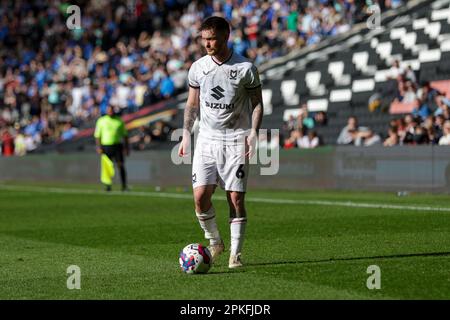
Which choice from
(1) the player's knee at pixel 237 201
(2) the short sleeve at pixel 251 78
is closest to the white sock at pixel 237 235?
(1) the player's knee at pixel 237 201

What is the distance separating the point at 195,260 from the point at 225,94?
1.66 m

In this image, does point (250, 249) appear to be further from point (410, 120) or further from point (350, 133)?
point (350, 133)

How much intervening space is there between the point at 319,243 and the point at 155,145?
1932 centimetres

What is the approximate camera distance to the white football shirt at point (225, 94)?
958 cm

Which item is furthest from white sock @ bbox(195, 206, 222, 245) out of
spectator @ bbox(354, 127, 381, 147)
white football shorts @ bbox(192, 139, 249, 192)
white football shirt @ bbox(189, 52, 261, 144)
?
spectator @ bbox(354, 127, 381, 147)

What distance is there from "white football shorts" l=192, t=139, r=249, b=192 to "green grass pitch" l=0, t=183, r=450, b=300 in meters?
0.84

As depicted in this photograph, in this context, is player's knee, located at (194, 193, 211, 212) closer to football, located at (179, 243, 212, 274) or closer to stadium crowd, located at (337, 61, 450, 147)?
football, located at (179, 243, 212, 274)

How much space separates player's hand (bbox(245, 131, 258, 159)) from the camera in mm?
9539

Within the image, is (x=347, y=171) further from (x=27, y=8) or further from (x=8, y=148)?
(x=27, y=8)

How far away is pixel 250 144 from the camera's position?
31.3 ft

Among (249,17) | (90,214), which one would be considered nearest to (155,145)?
(249,17)

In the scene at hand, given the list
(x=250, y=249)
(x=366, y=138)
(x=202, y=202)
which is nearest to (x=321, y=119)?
(x=366, y=138)

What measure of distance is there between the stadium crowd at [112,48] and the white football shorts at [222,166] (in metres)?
21.6

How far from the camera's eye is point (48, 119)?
41062mm
